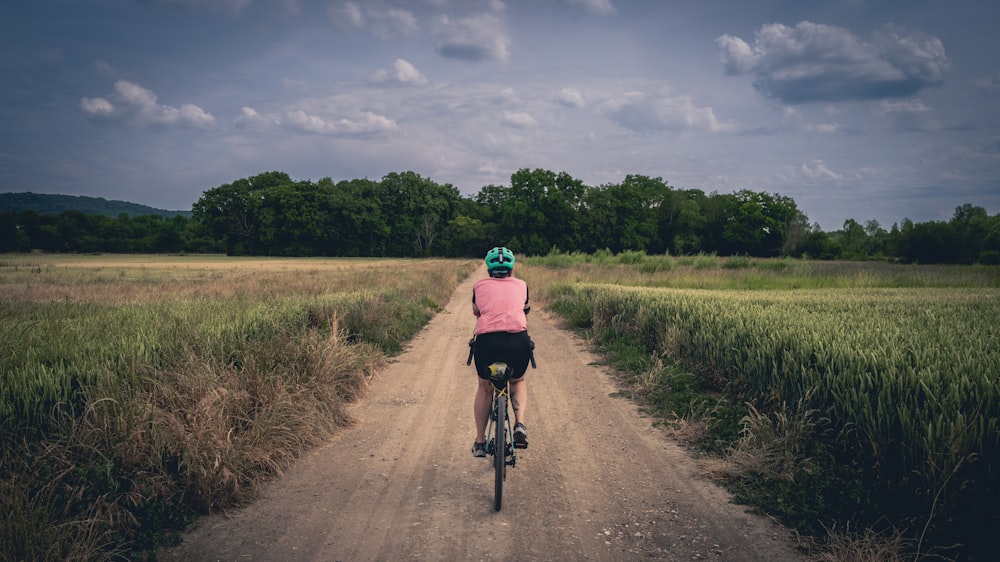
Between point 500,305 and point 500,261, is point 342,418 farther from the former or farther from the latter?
point 500,261

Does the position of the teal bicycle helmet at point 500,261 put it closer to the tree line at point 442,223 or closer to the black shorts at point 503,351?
the black shorts at point 503,351

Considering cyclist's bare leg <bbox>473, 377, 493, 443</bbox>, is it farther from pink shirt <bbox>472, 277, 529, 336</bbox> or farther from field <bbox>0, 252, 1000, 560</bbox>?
field <bbox>0, 252, 1000, 560</bbox>

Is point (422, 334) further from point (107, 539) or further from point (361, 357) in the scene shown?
point (107, 539)

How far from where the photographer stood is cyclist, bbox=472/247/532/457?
468 centimetres

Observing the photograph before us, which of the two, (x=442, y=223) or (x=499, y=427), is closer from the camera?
(x=499, y=427)

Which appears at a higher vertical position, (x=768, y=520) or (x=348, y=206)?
(x=348, y=206)

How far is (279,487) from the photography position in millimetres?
4668

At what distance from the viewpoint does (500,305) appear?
15.8 ft

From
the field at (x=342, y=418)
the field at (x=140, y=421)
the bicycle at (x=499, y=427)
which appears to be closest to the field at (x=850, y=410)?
the field at (x=342, y=418)

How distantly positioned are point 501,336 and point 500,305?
1.00ft

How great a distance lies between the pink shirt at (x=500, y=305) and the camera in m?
4.73

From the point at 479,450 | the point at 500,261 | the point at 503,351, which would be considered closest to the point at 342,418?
the point at 479,450

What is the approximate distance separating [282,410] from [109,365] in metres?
1.70

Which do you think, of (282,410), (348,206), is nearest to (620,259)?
(282,410)
